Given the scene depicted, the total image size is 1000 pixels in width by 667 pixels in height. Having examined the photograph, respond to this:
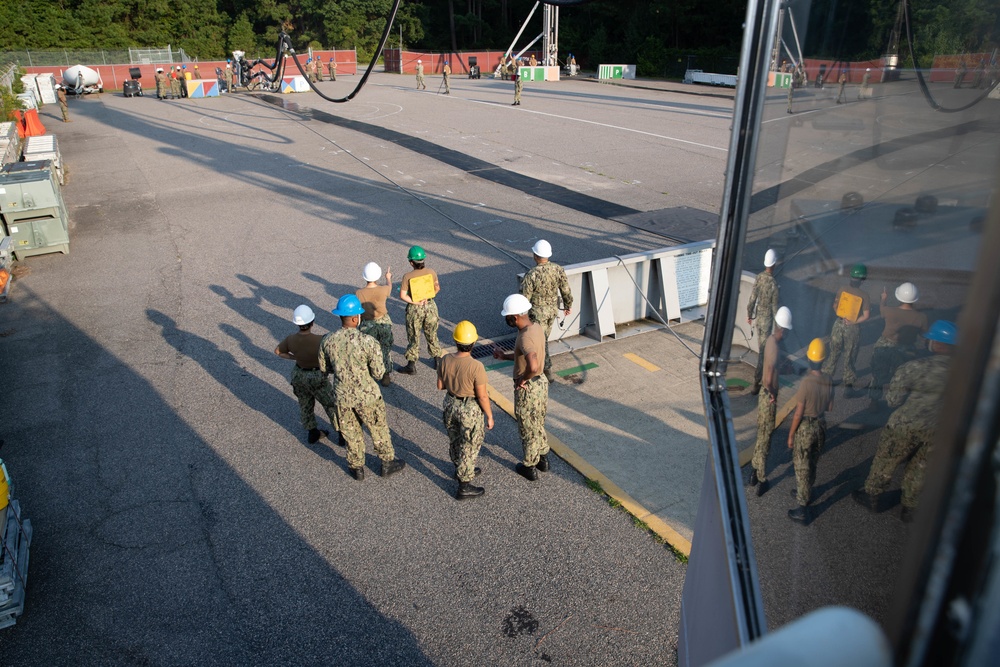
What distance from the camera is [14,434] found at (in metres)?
7.32

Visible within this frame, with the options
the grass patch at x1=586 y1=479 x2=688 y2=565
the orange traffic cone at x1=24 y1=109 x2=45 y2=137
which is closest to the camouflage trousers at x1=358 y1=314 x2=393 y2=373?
the grass patch at x1=586 y1=479 x2=688 y2=565

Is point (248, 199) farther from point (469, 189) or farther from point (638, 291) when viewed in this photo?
point (638, 291)

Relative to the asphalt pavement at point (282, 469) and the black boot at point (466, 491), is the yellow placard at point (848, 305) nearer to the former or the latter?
the asphalt pavement at point (282, 469)

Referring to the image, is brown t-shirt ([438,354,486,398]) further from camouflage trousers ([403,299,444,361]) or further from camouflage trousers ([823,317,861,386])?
camouflage trousers ([823,317,861,386])

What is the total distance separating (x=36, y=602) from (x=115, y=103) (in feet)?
124

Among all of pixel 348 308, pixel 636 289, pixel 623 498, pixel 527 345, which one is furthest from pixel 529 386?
pixel 636 289

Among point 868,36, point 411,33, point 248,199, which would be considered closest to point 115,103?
point 248,199

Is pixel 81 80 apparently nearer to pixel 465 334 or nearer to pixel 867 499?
pixel 465 334

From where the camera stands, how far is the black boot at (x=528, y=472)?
6465mm

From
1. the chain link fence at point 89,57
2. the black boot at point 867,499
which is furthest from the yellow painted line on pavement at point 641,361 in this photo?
the chain link fence at point 89,57

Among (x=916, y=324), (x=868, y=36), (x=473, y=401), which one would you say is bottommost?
(x=473, y=401)

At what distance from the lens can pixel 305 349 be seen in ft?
22.4

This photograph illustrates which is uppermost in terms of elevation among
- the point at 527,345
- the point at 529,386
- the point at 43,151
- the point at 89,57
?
the point at 89,57

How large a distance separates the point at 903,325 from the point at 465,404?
450 cm
